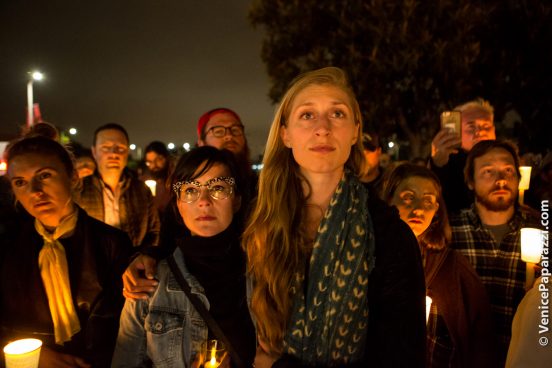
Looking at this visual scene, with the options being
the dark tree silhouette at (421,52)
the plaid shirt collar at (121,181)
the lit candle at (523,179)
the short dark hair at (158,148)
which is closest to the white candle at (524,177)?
the lit candle at (523,179)

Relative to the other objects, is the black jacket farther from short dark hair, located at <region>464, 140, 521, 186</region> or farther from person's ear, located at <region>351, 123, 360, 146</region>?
short dark hair, located at <region>464, 140, 521, 186</region>

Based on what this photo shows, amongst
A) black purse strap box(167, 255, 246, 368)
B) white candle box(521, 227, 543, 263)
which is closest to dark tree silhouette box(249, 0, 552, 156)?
white candle box(521, 227, 543, 263)

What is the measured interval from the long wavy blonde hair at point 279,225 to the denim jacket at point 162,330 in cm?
45

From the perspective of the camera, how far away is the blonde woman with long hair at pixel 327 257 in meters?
1.84

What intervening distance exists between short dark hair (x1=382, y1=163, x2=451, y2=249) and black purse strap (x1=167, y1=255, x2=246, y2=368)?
174 cm

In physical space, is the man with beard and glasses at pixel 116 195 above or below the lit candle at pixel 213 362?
above

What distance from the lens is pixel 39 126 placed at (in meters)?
3.37

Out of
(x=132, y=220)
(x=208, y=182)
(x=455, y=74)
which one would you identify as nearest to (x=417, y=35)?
(x=455, y=74)

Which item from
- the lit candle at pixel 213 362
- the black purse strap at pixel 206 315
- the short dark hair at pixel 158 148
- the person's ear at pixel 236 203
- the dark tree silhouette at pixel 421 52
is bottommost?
the lit candle at pixel 213 362

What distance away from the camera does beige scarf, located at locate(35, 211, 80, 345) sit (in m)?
2.61

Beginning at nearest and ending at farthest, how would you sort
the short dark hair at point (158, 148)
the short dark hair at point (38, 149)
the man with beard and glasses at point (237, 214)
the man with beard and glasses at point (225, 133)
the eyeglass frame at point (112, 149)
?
1. the man with beard and glasses at point (237, 214)
2. the short dark hair at point (38, 149)
3. the man with beard and glasses at point (225, 133)
4. the eyeglass frame at point (112, 149)
5. the short dark hair at point (158, 148)

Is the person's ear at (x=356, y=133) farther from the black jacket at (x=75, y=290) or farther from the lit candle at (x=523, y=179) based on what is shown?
the lit candle at (x=523, y=179)

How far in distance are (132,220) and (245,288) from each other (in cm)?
270

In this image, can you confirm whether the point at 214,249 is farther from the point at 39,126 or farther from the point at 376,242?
the point at 39,126
